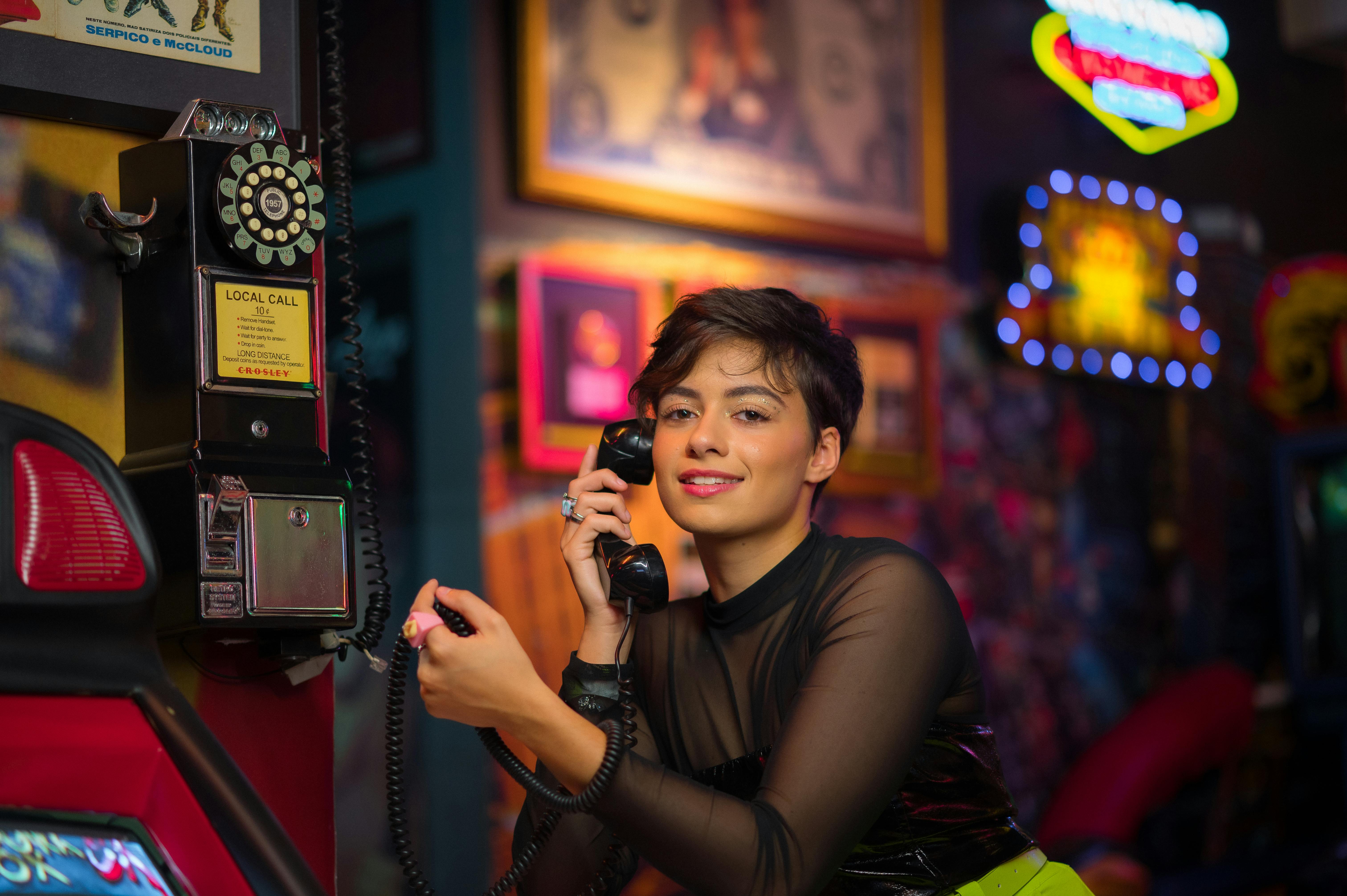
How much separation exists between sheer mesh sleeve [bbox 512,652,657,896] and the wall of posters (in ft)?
2.59

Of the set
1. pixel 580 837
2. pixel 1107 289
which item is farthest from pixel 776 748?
pixel 1107 289

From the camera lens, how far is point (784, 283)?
13.4 feet

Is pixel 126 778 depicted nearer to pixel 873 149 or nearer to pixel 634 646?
pixel 634 646

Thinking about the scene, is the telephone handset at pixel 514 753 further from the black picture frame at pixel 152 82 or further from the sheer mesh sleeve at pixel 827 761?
the black picture frame at pixel 152 82

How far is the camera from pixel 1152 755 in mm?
4355

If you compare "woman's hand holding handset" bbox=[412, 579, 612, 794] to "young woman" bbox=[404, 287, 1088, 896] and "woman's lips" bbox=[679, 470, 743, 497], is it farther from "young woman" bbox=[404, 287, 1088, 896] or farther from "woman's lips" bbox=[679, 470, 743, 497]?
"woman's lips" bbox=[679, 470, 743, 497]

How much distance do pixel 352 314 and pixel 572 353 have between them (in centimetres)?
198

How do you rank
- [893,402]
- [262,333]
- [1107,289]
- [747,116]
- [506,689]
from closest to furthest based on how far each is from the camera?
[506,689]
[262,333]
[747,116]
[893,402]
[1107,289]

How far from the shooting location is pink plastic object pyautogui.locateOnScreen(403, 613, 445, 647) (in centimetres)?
121

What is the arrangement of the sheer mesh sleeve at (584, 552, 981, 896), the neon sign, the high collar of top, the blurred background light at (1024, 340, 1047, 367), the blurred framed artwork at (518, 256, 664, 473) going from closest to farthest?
the sheer mesh sleeve at (584, 552, 981, 896) → the high collar of top → the blurred framed artwork at (518, 256, 664, 473) → the blurred background light at (1024, 340, 1047, 367) → the neon sign

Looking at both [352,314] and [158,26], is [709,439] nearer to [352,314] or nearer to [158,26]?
[352,314]

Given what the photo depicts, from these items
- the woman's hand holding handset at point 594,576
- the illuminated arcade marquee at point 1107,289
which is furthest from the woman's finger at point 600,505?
the illuminated arcade marquee at point 1107,289

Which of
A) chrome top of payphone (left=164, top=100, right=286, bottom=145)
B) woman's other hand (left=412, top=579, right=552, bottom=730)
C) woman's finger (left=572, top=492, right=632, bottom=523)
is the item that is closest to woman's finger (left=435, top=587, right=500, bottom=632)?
woman's other hand (left=412, top=579, right=552, bottom=730)

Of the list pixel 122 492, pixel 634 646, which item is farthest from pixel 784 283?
pixel 122 492
